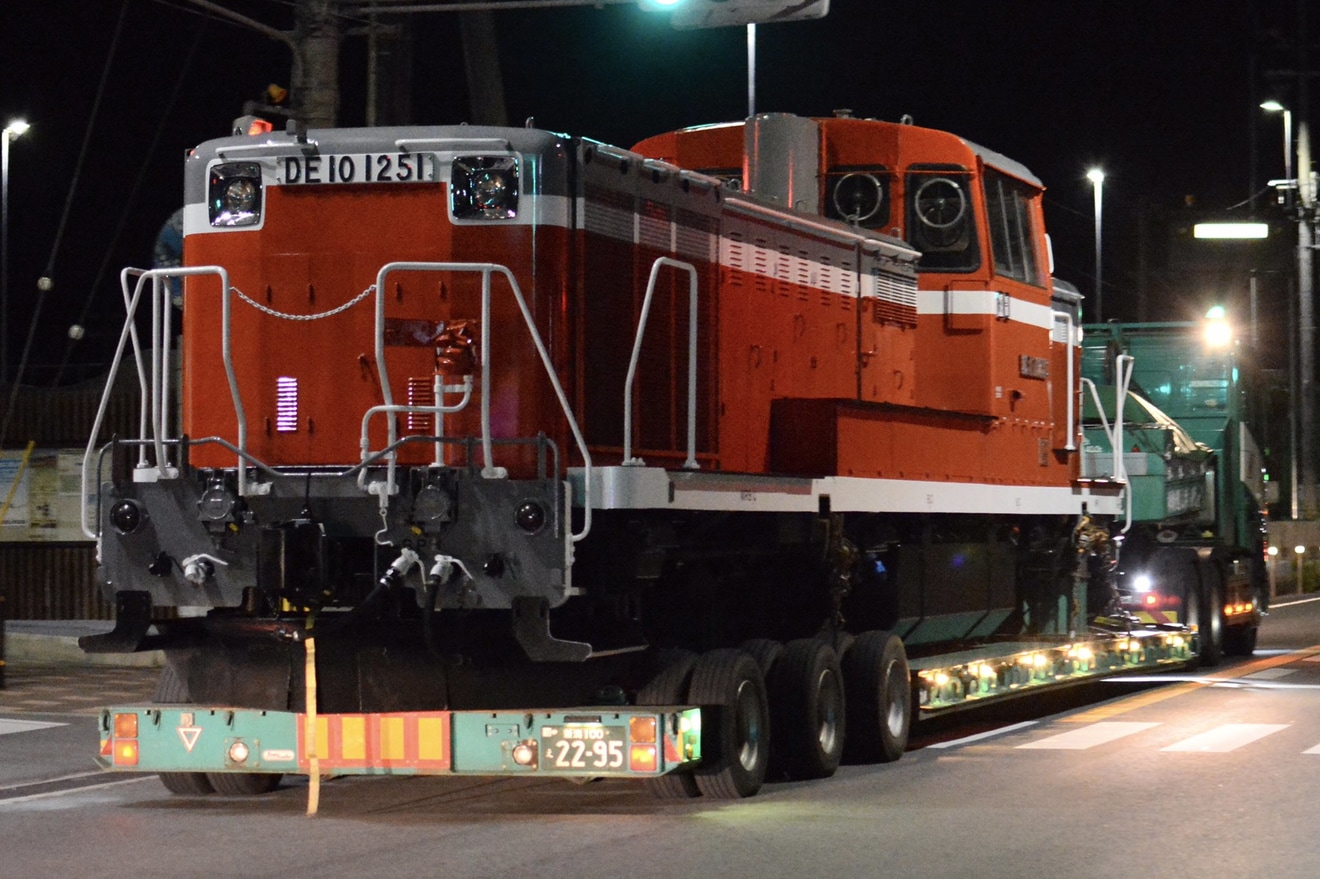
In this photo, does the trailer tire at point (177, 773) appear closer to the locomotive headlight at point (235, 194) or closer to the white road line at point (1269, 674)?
the locomotive headlight at point (235, 194)

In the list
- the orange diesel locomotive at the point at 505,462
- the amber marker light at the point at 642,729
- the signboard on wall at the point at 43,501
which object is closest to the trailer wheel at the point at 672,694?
the orange diesel locomotive at the point at 505,462

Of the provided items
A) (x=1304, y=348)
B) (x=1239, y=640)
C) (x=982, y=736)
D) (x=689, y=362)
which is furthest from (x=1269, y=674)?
(x=1304, y=348)

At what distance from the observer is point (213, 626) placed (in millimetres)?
10320

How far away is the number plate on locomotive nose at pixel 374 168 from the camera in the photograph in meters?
10.5

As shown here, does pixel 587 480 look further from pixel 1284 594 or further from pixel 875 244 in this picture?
Result: pixel 1284 594

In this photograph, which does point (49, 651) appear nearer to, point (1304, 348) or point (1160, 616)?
point (1160, 616)

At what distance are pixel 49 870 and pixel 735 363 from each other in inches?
205

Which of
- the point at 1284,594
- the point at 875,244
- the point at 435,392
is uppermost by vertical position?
the point at 875,244

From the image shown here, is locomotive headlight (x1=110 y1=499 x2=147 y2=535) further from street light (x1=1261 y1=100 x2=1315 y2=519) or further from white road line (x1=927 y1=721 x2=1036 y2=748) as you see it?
street light (x1=1261 y1=100 x2=1315 y2=519)

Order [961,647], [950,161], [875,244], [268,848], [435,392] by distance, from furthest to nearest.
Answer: [961,647]
[950,161]
[875,244]
[435,392]
[268,848]

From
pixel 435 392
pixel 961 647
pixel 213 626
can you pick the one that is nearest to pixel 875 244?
pixel 961 647

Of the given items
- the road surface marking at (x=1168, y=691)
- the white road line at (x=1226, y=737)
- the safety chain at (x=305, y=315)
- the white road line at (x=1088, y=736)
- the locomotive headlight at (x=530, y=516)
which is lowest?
the road surface marking at (x=1168, y=691)

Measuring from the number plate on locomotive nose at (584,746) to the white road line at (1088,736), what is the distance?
427cm

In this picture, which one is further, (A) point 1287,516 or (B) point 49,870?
(A) point 1287,516
